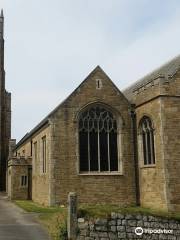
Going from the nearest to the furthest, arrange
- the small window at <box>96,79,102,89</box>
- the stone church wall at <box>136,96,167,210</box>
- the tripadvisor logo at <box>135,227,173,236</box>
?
the tripadvisor logo at <box>135,227,173,236</box>, the stone church wall at <box>136,96,167,210</box>, the small window at <box>96,79,102,89</box>

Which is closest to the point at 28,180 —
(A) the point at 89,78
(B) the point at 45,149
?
(B) the point at 45,149

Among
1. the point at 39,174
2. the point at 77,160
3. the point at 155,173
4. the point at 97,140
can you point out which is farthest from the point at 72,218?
the point at 39,174

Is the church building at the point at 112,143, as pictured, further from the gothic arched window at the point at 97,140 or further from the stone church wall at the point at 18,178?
the stone church wall at the point at 18,178

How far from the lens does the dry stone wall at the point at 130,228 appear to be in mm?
14836

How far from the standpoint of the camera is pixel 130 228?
588 inches

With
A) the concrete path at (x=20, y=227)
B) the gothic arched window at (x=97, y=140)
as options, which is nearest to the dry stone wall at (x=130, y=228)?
the concrete path at (x=20, y=227)

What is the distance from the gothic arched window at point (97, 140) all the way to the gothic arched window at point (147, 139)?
189 cm

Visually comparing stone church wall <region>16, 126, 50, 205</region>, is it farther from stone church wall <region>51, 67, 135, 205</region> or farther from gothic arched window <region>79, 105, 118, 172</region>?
gothic arched window <region>79, 105, 118, 172</region>

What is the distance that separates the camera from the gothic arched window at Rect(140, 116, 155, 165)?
2539cm

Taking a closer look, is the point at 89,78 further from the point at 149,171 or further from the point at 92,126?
the point at 149,171

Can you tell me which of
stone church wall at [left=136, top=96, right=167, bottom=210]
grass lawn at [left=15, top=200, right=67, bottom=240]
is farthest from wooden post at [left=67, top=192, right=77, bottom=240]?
stone church wall at [left=136, top=96, right=167, bottom=210]

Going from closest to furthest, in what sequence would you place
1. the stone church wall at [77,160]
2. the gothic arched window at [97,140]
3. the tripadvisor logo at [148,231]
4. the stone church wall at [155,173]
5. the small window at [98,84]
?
the tripadvisor logo at [148,231]
the stone church wall at [155,173]
the stone church wall at [77,160]
the gothic arched window at [97,140]
the small window at [98,84]

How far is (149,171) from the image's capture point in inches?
989

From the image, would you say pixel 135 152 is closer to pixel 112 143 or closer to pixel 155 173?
pixel 112 143
